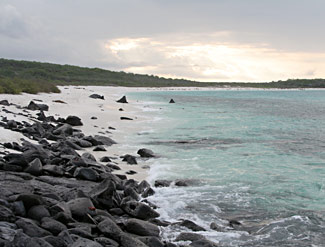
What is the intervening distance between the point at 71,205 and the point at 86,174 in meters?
2.88

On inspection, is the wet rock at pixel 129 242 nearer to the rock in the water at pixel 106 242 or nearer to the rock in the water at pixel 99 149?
the rock in the water at pixel 106 242

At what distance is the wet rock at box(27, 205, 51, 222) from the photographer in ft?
23.3

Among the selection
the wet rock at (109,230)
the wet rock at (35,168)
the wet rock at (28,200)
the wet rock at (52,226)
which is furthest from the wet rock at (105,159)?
the wet rock at (52,226)

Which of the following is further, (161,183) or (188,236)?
(161,183)

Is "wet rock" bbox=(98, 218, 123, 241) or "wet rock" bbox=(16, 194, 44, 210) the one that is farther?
"wet rock" bbox=(16, 194, 44, 210)

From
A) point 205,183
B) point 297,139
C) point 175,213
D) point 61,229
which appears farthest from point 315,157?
point 61,229

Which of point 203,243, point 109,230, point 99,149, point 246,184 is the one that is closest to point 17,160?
point 109,230

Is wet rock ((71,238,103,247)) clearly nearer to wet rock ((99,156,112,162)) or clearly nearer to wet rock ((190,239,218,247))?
wet rock ((190,239,218,247))

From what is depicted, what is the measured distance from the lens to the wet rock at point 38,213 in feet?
23.3

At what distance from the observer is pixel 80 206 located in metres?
7.88

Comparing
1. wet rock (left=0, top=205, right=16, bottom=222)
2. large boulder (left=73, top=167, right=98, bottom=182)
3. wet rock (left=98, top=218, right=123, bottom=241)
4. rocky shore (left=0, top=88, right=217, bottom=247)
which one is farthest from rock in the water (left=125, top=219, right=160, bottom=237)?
large boulder (left=73, top=167, right=98, bottom=182)

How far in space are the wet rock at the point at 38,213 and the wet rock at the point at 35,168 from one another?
121 inches

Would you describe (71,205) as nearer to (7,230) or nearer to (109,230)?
(109,230)

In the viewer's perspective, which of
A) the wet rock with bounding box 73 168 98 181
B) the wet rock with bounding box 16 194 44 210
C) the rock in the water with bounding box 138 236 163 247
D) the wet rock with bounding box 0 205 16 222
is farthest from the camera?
the wet rock with bounding box 73 168 98 181
